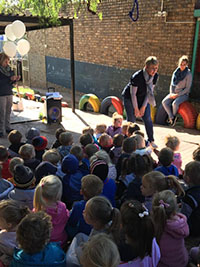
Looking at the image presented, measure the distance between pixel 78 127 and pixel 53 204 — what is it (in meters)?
5.02

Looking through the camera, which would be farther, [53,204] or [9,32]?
[9,32]

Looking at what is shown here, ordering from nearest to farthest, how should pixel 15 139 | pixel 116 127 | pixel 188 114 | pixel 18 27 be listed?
pixel 15 139
pixel 116 127
pixel 18 27
pixel 188 114

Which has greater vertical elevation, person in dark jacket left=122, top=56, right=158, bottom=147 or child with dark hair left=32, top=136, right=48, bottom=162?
person in dark jacket left=122, top=56, right=158, bottom=147

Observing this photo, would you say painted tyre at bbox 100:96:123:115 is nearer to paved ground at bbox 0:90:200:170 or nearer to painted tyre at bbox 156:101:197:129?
paved ground at bbox 0:90:200:170

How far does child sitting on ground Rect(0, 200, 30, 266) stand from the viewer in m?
2.29

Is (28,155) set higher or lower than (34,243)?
lower

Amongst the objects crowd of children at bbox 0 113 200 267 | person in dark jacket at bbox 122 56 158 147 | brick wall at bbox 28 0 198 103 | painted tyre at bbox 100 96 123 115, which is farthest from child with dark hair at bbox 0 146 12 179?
Answer: brick wall at bbox 28 0 198 103

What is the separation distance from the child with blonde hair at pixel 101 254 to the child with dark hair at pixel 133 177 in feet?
4.61

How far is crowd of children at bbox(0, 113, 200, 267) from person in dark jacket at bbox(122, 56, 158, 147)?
4.63 feet

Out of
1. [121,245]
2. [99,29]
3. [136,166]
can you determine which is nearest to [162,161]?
[136,166]

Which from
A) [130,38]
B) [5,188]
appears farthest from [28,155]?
[130,38]

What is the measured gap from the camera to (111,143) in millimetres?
4348

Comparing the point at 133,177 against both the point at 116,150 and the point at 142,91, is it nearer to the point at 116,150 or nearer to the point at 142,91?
the point at 116,150

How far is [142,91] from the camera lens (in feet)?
17.4
